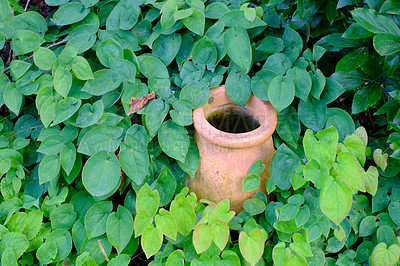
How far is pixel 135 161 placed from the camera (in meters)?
1.44

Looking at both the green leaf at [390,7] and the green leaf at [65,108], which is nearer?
→ the green leaf at [390,7]

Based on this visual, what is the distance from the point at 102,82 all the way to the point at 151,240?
73cm

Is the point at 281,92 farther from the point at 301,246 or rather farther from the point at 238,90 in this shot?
the point at 301,246

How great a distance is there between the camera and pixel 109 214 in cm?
149

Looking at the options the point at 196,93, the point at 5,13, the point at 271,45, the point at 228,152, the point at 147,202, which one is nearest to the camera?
the point at 147,202

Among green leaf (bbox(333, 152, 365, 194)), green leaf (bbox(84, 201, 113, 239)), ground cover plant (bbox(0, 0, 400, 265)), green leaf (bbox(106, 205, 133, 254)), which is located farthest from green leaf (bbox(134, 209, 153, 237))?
green leaf (bbox(333, 152, 365, 194))

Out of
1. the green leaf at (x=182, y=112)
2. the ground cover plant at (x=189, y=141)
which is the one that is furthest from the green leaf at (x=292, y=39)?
the green leaf at (x=182, y=112)

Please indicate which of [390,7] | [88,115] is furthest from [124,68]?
[390,7]

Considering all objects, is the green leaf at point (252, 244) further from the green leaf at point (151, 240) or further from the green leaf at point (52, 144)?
the green leaf at point (52, 144)

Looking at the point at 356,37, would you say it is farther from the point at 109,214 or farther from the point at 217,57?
the point at 109,214

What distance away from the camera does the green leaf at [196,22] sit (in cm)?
163

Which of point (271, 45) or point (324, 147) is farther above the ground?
point (271, 45)

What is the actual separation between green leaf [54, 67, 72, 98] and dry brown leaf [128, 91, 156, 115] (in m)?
0.28

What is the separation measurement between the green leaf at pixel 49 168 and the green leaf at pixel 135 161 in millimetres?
317
